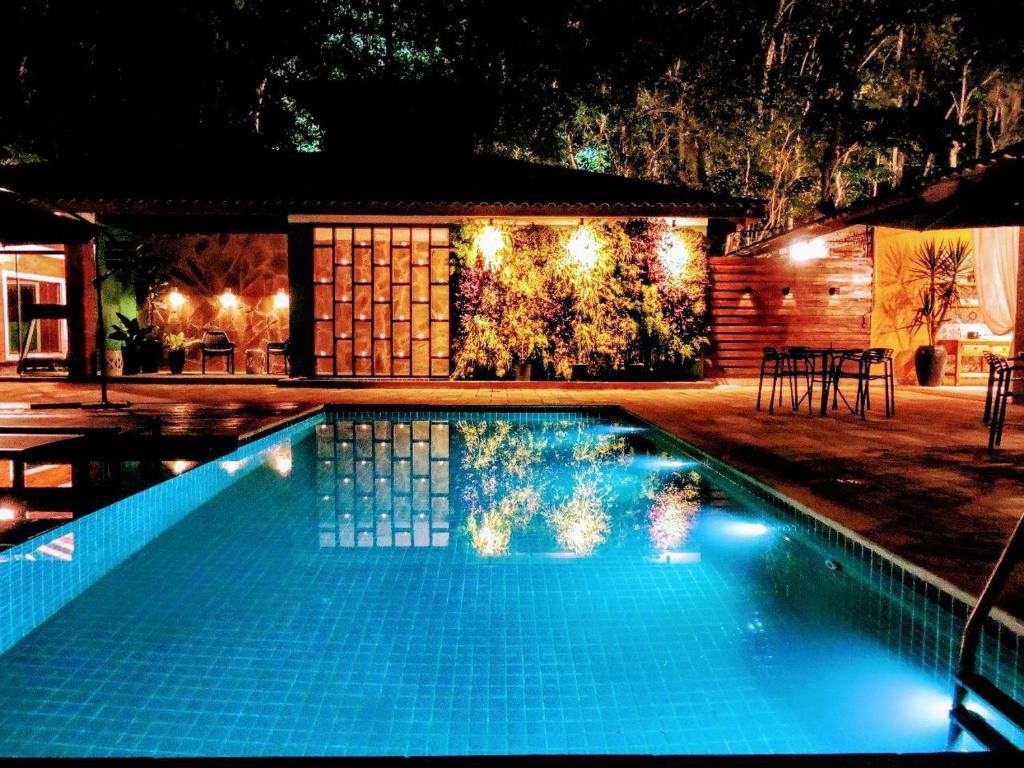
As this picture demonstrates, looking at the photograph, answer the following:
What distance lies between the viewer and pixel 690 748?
7.43ft

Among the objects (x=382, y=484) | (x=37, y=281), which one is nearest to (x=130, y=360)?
(x=37, y=281)

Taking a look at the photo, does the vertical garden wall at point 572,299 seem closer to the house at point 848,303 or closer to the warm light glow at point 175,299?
the house at point 848,303

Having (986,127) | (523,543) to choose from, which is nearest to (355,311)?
(523,543)

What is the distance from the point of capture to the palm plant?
12117 millimetres

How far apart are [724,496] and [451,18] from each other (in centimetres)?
1712

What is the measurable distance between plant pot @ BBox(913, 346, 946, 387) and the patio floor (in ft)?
1.66

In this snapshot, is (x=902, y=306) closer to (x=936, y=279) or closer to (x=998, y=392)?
(x=936, y=279)

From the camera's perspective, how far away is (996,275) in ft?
37.8

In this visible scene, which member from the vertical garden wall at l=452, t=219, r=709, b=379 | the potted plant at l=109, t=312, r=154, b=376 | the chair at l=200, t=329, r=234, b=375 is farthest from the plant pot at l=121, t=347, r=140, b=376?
the vertical garden wall at l=452, t=219, r=709, b=379

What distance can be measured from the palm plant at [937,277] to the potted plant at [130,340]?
1387 centimetres

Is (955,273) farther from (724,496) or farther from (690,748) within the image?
(690,748)

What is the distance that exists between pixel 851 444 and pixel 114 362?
12029 millimetres

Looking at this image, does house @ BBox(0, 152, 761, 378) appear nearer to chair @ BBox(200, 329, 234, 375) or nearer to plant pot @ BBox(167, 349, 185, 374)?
plant pot @ BBox(167, 349, 185, 374)

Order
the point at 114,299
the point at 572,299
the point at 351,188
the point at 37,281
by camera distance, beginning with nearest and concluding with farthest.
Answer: the point at 351,188, the point at 572,299, the point at 114,299, the point at 37,281
